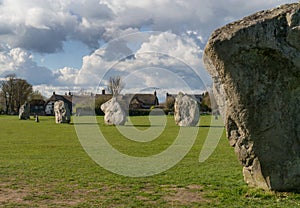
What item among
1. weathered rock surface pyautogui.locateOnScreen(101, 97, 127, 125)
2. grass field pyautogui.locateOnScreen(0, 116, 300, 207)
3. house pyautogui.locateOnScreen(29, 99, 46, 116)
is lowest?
grass field pyautogui.locateOnScreen(0, 116, 300, 207)

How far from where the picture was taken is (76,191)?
886 centimetres

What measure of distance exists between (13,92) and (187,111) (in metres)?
59.7

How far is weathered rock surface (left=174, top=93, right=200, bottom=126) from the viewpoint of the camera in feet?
106

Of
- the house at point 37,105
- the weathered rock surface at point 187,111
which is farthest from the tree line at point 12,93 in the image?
the weathered rock surface at point 187,111

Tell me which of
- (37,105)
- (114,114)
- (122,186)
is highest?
(37,105)

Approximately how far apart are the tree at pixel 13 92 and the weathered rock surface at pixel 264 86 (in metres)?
80.8

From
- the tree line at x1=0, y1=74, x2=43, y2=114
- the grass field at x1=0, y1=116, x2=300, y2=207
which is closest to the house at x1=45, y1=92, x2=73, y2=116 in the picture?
the tree line at x1=0, y1=74, x2=43, y2=114

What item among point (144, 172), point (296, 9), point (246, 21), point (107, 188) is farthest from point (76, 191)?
point (296, 9)

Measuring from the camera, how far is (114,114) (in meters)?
34.7

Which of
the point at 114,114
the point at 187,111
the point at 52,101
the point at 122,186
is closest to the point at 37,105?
the point at 52,101

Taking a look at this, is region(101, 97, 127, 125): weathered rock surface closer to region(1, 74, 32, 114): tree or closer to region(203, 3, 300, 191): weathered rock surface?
region(203, 3, 300, 191): weathered rock surface

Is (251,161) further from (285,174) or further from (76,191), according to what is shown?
(76,191)

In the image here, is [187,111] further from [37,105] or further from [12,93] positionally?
[37,105]

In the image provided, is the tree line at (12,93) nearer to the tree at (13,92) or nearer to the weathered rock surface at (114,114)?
the tree at (13,92)
